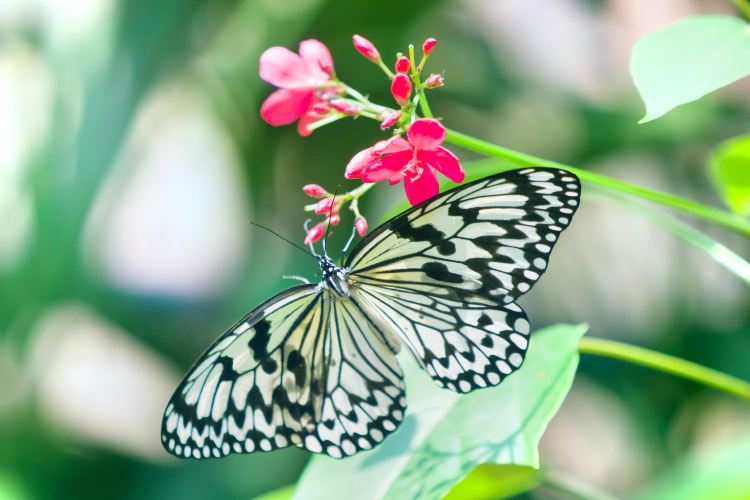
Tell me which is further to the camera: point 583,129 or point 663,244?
point 663,244

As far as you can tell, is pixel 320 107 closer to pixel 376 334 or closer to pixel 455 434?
pixel 376 334

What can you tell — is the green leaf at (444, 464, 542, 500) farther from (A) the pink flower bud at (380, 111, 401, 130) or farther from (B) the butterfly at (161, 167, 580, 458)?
(A) the pink flower bud at (380, 111, 401, 130)

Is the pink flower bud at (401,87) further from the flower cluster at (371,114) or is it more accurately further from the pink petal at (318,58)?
the pink petal at (318,58)

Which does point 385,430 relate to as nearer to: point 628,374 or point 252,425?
point 252,425

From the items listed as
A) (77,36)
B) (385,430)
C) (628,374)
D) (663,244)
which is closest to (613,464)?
(628,374)

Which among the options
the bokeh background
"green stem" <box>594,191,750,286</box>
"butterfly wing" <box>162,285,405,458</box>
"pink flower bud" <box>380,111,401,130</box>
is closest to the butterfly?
"butterfly wing" <box>162,285,405,458</box>

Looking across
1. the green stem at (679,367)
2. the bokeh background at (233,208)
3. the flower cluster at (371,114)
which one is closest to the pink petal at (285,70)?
the flower cluster at (371,114)

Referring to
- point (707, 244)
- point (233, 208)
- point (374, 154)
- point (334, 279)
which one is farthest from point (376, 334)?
point (233, 208)
